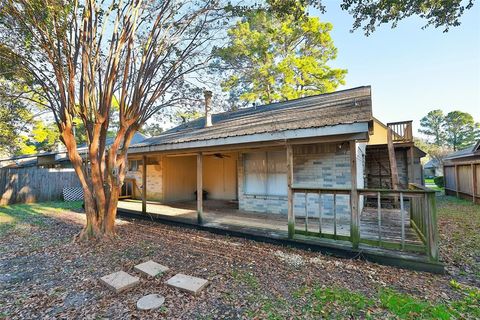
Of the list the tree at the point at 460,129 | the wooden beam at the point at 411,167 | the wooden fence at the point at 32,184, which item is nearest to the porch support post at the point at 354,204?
the wooden beam at the point at 411,167

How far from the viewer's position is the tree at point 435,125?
41372 mm

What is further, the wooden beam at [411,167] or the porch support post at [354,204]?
the wooden beam at [411,167]

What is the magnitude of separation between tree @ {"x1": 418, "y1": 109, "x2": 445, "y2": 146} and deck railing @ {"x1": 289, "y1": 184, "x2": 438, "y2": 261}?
45601 millimetres

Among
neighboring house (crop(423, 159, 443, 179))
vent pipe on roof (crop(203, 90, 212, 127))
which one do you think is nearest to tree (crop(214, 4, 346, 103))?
vent pipe on roof (crop(203, 90, 212, 127))

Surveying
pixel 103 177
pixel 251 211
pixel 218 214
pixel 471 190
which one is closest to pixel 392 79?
pixel 471 190

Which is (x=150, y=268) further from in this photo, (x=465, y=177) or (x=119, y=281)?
(x=465, y=177)

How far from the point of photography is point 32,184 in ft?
39.7

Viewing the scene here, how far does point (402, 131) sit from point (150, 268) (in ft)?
41.1

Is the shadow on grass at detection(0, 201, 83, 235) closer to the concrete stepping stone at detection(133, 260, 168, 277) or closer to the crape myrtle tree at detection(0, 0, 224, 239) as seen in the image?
the crape myrtle tree at detection(0, 0, 224, 239)

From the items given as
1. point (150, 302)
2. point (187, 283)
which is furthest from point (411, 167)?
point (150, 302)

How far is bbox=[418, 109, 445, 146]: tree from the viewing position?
41.4m

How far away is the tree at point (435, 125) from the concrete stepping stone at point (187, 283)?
51.1 m

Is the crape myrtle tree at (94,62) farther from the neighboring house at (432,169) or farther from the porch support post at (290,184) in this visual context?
the neighboring house at (432,169)

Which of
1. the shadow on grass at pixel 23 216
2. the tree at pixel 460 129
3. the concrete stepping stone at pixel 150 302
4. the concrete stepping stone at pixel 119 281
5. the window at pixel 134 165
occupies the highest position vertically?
the tree at pixel 460 129
